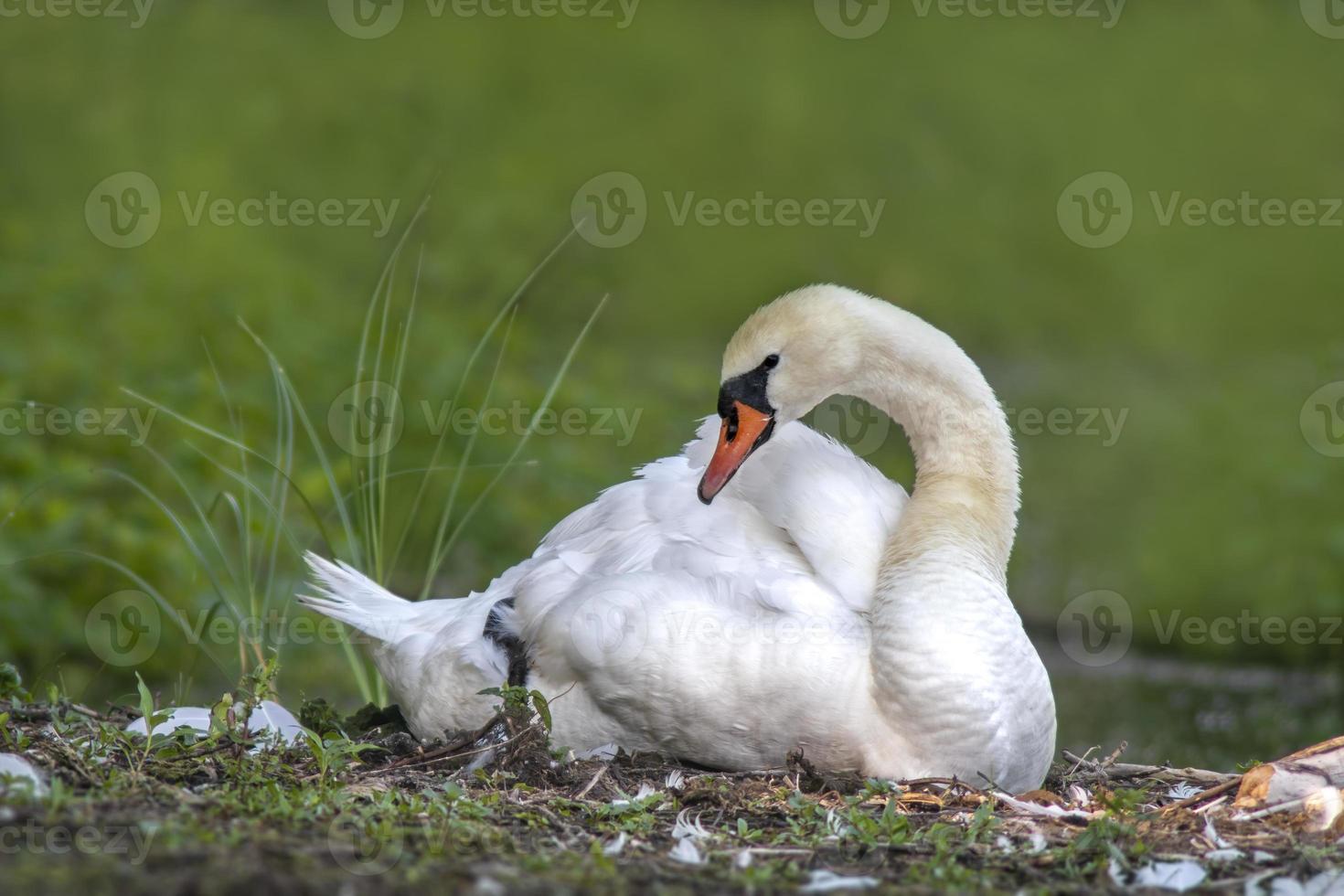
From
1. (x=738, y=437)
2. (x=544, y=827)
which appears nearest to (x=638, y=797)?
(x=544, y=827)

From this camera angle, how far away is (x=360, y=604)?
4.48 m

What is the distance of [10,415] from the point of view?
5.96 meters

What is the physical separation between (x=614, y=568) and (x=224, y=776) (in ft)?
4.02

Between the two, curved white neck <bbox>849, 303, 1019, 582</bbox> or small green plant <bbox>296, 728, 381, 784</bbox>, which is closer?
small green plant <bbox>296, 728, 381, 784</bbox>

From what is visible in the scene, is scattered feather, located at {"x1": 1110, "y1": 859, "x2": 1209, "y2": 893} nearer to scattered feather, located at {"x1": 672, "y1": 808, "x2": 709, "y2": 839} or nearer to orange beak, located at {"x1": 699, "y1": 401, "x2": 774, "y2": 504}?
scattered feather, located at {"x1": 672, "y1": 808, "x2": 709, "y2": 839}

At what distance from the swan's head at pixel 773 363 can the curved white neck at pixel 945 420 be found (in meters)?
0.13

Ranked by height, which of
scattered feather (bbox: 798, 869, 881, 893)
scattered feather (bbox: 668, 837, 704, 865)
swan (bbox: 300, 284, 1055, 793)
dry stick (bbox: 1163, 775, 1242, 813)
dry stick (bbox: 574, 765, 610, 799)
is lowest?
dry stick (bbox: 574, 765, 610, 799)

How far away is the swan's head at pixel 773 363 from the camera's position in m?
4.00

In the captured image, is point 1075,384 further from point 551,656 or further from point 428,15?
point 551,656

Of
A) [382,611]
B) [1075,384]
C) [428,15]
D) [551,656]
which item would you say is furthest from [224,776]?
[428,15]

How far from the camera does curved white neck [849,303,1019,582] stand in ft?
13.4

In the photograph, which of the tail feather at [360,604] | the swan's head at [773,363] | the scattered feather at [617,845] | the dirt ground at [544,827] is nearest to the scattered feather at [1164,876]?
the dirt ground at [544,827]

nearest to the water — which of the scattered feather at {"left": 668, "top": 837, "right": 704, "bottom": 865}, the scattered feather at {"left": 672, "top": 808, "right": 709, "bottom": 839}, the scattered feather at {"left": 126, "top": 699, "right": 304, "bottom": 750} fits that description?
the scattered feather at {"left": 672, "top": 808, "right": 709, "bottom": 839}

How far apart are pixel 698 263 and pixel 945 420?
27.9ft
